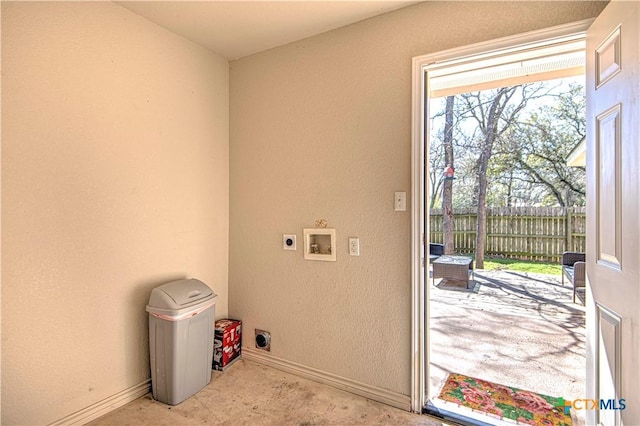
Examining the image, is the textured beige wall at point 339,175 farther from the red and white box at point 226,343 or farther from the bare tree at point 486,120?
the bare tree at point 486,120

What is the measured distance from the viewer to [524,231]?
661 cm

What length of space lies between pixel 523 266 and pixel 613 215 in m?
6.04

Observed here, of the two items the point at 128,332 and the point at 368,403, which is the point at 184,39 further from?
the point at 368,403

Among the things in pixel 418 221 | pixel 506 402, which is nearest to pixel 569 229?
pixel 506 402

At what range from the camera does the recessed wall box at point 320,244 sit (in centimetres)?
227

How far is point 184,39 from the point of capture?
7.84 feet

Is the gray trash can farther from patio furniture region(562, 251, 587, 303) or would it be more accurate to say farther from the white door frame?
patio furniture region(562, 251, 587, 303)

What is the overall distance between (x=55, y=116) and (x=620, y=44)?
2.73m

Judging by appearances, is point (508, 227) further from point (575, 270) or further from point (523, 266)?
point (575, 270)

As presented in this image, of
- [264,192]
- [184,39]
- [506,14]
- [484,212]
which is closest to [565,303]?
[484,212]

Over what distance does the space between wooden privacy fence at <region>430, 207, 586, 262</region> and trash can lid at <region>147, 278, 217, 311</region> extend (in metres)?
6.20

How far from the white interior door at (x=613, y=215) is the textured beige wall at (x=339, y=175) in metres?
0.43

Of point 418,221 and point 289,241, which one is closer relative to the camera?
point 418,221

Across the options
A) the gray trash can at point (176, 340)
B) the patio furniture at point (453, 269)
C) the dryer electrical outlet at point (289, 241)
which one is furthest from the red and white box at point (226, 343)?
the patio furniture at point (453, 269)
